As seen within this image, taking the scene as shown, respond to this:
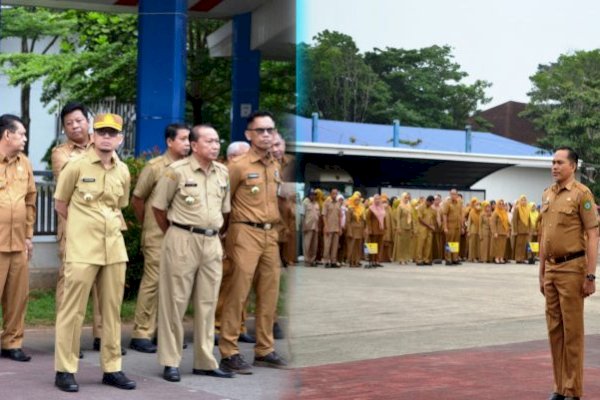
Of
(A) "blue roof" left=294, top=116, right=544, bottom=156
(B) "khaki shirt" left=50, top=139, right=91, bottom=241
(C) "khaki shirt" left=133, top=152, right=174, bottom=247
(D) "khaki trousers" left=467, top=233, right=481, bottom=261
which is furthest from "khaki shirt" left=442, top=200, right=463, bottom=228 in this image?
(B) "khaki shirt" left=50, top=139, right=91, bottom=241

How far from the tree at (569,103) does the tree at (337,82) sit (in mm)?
377

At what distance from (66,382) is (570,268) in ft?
7.59

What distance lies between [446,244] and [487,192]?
1182 mm

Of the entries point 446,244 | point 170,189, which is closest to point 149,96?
point 170,189

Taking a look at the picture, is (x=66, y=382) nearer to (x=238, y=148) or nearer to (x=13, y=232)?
(x=13, y=232)

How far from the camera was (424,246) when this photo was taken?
11.9ft

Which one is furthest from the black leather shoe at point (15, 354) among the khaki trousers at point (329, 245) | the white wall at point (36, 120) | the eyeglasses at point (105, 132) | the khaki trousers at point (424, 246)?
the white wall at point (36, 120)

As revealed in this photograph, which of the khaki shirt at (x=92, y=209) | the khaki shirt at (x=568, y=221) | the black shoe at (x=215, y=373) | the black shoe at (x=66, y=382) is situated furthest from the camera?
the black shoe at (x=215, y=373)

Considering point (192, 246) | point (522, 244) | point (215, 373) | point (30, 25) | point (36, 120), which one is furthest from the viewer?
point (36, 120)

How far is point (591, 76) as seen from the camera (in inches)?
104

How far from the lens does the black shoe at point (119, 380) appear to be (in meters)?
5.40

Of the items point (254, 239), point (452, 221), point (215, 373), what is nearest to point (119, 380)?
point (215, 373)

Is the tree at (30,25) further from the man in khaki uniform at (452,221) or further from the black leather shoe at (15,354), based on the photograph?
the man in khaki uniform at (452,221)

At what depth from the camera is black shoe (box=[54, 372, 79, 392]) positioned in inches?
208
